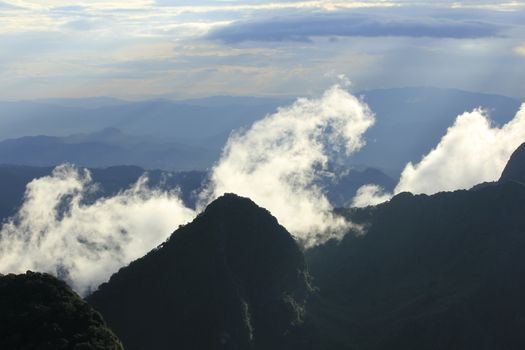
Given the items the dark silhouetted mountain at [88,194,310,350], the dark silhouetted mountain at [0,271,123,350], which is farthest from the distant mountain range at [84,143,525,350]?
the dark silhouetted mountain at [0,271,123,350]

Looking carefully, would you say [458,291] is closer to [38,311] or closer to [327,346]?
[327,346]

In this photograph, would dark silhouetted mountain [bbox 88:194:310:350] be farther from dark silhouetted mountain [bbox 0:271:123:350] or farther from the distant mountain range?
dark silhouetted mountain [bbox 0:271:123:350]

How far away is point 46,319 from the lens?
4077 inches

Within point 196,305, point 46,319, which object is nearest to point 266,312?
point 196,305

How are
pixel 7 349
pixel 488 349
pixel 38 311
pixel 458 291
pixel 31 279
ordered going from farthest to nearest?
pixel 458 291, pixel 488 349, pixel 31 279, pixel 38 311, pixel 7 349

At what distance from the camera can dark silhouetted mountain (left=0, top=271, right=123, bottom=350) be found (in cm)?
9919

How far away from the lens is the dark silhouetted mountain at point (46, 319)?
3905 inches

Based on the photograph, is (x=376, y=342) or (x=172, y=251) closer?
(x=376, y=342)

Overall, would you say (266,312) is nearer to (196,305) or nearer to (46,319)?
(196,305)

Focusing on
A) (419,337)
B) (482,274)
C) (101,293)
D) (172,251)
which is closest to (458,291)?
(482,274)

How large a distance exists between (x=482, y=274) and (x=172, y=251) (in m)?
96.4

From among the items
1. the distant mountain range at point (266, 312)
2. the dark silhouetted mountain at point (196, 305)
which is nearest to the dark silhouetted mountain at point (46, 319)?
the dark silhouetted mountain at point (196, 305)

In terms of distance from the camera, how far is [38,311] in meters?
105

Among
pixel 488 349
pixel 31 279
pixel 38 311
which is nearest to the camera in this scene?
pixel 38 311
